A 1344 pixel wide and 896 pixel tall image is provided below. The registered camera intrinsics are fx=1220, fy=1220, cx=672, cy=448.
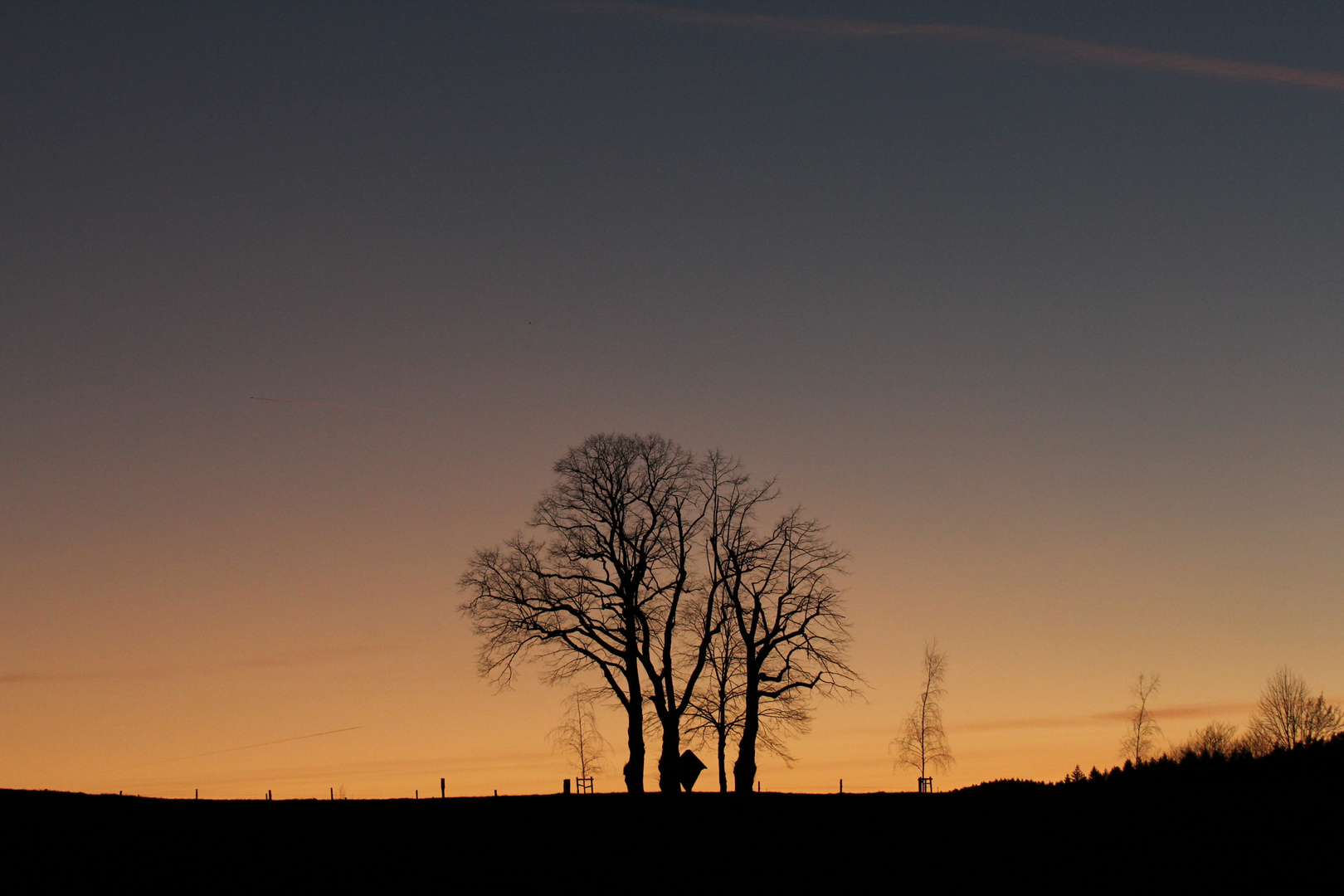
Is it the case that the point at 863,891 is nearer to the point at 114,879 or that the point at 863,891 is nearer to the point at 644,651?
the point at 114,879

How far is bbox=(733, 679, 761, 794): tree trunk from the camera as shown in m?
44.8

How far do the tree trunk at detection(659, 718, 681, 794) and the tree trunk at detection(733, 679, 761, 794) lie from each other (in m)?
2.20

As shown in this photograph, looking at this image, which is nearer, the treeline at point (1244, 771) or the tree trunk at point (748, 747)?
the treeline at point (1244, 771)

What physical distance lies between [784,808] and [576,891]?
976cm

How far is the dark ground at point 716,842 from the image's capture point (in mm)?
22250

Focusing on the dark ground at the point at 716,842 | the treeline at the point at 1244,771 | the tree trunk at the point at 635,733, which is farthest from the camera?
the tree trunk at the point at 635,733

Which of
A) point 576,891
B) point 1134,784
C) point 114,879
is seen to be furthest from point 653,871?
point 1134,784

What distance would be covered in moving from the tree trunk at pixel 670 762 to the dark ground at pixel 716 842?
1261cm

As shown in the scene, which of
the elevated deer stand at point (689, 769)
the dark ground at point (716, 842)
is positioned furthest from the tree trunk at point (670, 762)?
the dark ground at point (716, 842)

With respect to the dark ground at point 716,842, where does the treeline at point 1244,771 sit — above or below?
above

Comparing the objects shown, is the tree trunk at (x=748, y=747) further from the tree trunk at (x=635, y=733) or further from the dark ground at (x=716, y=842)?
the dark ground at (x=716, y=842)

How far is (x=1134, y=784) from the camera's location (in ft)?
99.5

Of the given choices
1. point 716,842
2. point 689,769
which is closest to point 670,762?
point 689,769

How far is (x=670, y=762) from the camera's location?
44.4 m
